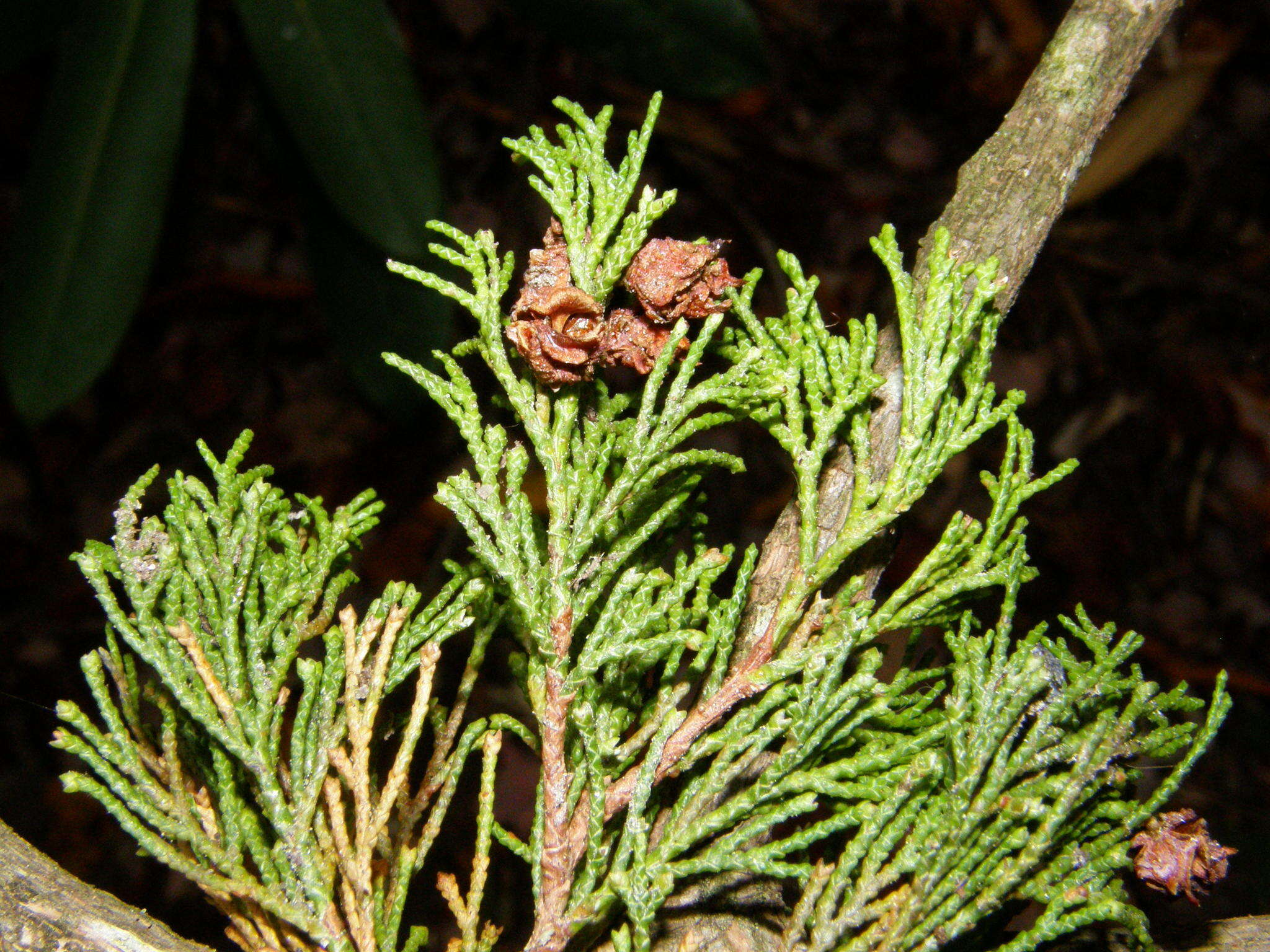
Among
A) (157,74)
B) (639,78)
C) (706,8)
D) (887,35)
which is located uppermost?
(887,35)

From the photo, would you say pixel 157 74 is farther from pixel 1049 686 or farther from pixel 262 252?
pixel 1049 686

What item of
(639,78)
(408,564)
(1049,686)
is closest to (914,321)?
(1049,686)

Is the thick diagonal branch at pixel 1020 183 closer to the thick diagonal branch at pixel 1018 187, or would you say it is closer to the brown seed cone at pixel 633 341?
the thick diagonal branch at pixel 1018 187

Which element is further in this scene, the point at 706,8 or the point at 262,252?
the point at 262,252

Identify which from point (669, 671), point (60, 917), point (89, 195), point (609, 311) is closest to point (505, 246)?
point (89, 195)

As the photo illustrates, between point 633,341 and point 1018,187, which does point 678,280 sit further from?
point 1018,187

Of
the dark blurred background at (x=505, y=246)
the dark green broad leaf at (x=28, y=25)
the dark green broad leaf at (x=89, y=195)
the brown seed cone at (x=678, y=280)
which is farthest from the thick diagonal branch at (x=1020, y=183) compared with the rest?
the dark green broad leaf at (x=28, y=25)
